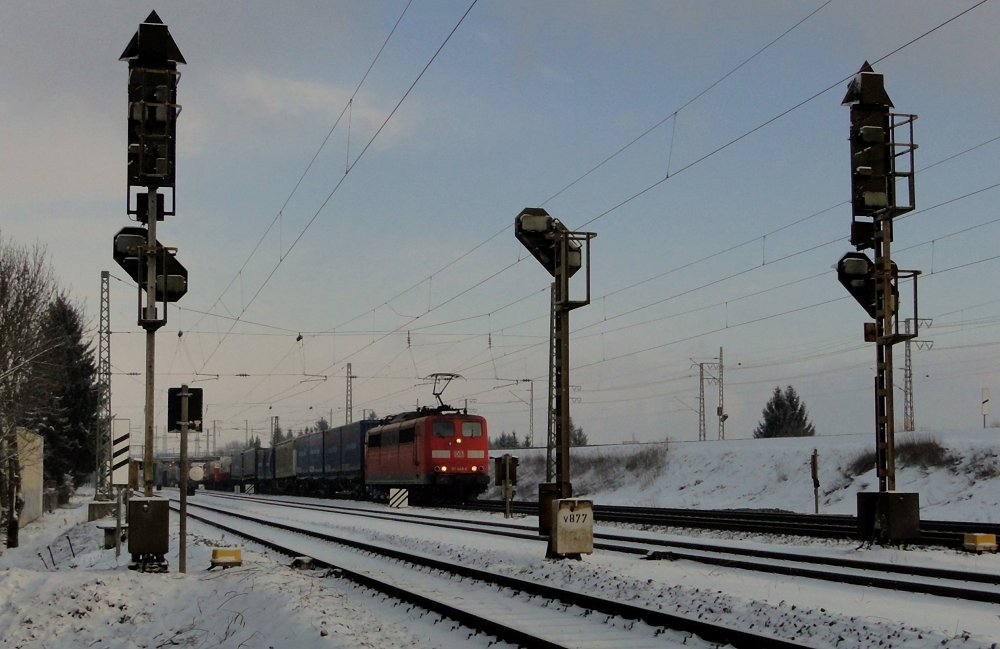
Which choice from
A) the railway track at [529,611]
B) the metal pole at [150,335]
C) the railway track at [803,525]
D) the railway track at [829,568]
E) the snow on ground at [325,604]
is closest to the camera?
the railway track at [529,611]

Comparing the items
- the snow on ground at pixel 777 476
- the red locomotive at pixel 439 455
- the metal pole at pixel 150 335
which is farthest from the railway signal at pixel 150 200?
the red locomotive at pixel 439 455

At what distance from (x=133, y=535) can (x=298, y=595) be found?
4.24m

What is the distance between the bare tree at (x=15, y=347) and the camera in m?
33.2

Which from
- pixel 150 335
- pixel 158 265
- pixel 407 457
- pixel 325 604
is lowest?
pixel 325 604

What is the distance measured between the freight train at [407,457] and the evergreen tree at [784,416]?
38.0 metres

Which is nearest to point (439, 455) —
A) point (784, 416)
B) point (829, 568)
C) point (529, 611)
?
point (829, 568)

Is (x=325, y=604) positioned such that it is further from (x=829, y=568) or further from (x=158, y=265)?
(x=829, y=568)

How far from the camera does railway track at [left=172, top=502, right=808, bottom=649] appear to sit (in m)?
9.61

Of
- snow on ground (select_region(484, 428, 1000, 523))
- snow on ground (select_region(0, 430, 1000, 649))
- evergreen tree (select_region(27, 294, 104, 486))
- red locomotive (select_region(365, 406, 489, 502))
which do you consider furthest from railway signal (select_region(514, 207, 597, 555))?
evergreen tree (select_region(27, 294, 104, 486))

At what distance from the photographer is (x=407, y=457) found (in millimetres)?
43562

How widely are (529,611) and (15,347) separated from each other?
26.4 metres

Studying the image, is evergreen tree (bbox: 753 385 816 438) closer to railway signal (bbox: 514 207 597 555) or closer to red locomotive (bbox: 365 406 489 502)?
red locomotive (bbox: 365 406 489 502)

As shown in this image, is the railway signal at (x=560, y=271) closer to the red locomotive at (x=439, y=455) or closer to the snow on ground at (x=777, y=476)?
the snow on ground at (x=777, y=476)

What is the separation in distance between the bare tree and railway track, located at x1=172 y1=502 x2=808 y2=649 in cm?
1882
